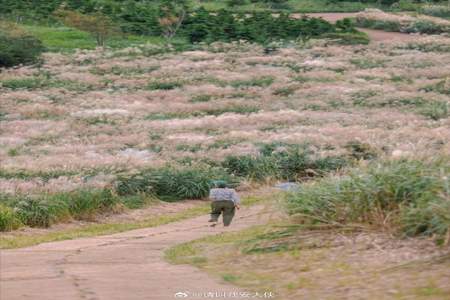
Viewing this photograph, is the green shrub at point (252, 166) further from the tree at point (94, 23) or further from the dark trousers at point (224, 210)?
the tree at point (94, 23)

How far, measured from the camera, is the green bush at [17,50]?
55.8m

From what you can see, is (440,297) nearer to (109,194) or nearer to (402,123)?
(109,194)

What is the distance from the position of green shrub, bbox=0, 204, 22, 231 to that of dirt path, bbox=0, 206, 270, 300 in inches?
113

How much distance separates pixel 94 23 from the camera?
63812mm

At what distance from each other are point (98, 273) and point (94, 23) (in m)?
54.3

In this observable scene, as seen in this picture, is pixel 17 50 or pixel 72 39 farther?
pixel 72 39

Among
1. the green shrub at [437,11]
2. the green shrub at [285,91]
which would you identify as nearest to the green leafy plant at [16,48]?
the green shrub at [285,91]

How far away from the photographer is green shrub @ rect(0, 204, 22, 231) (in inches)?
730

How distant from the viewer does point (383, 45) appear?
63.0 meters

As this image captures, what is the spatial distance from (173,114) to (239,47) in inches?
921

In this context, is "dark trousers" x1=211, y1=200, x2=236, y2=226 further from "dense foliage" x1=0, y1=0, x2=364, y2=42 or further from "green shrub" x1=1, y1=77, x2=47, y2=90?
A: "dense foliage" x1=0, y1=0, x2=364, y2=42

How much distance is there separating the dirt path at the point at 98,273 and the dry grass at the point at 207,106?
6.12m

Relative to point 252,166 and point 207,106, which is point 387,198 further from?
point 207,106

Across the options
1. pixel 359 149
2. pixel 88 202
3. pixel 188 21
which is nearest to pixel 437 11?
pixel 188 21
